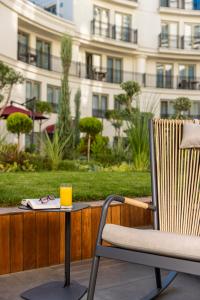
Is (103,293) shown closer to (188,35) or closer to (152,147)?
(152,147)

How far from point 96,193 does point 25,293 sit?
Answer: 155cm

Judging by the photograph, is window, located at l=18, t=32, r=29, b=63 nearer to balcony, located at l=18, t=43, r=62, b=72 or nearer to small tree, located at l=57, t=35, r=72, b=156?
balcony, located at l=18, t=43, r=62, b=72

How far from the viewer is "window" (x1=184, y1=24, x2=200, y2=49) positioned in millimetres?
25734

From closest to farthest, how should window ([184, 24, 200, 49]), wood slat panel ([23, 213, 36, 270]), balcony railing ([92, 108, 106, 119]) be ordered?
wood slat panel ([23, 213, 36, 270])
balcony railing ([92, 108, 106, 119])
window ([184, 24, 200, 49])

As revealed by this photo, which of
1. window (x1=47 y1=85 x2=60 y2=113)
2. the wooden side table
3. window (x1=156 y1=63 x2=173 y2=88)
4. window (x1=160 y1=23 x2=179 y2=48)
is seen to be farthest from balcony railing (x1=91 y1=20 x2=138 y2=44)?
the wooden side table

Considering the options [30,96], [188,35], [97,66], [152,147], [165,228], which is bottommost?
[165,228]

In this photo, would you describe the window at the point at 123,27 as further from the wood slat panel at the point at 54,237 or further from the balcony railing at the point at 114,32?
the wood slat panel at the point at 54,237

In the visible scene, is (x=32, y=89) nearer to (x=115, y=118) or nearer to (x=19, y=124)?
(x=115, y=118)

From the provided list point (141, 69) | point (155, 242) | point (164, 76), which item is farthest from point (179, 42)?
point (155, 242)

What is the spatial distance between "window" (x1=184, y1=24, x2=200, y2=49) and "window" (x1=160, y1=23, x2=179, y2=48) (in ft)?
2.34

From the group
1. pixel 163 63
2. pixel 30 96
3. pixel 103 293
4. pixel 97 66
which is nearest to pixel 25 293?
pixel 103 293

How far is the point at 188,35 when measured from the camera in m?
25.8

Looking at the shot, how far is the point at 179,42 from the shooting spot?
83.9 feet

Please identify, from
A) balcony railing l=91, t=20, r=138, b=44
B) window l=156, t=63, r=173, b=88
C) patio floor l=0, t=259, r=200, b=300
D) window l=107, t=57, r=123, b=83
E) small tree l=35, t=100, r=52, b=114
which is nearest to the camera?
patio floor l=0, t=259, r=200, b=300
